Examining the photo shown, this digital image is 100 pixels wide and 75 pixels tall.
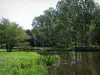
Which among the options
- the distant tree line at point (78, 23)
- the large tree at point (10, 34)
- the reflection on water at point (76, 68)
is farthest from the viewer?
the distant tree line at point (78, 23)

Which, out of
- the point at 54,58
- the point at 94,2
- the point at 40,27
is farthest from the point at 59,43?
the point at 54,58

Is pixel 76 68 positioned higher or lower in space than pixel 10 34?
lower

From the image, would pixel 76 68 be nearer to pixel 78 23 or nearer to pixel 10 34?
pixel 10 34

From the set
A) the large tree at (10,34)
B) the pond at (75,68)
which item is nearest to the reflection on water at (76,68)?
the pond at (75,68)

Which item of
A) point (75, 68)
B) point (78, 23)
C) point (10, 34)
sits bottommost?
point (75, 68)

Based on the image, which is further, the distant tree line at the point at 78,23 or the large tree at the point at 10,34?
the distant tree line at the point at 78,23

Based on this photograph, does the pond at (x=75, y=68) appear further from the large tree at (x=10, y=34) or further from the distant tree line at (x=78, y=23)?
the distant tree line at (x=78, y=23)

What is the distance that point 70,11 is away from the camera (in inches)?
2739

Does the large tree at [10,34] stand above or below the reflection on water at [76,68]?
above

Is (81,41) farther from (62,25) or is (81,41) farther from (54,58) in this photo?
(54,58)

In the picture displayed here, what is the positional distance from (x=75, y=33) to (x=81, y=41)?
3.14 meters

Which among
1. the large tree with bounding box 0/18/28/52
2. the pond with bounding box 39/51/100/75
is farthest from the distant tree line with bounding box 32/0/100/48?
the pond with bounding box 39/51/100/75

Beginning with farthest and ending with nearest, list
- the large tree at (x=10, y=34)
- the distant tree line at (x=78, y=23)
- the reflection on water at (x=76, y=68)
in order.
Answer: the distant tree line at (x=78, y=23)
the large tree at (x=10, y=34)
the reflection on water at (x=76, y=68)

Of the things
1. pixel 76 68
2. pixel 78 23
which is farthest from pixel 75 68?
pixel 78 23
